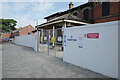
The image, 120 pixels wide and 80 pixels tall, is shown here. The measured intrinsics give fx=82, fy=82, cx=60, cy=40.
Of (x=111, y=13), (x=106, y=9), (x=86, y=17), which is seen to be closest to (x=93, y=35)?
(x=111, y=13)

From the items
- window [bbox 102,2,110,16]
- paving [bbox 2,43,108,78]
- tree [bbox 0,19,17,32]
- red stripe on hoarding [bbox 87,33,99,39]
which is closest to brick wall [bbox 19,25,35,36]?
tree [bbox 0,19,17,32]

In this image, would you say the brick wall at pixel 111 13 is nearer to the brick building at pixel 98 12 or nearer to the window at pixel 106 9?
the brick building at pixel 98 12

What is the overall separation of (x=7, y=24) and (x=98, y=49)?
147 ft

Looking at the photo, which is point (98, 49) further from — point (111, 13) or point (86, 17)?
point (86, 17)

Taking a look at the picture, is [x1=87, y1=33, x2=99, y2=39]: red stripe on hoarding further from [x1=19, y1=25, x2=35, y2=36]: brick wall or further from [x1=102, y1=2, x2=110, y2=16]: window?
[x1=19, y1=25, x2=35, y2=36]: brick wall

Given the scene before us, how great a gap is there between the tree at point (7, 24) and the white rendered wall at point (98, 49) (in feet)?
136

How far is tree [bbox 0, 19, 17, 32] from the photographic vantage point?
3741 centimetres

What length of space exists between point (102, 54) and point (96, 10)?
13.5 metres

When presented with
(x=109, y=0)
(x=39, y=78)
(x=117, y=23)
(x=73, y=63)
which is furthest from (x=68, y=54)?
(x=109, y=0)

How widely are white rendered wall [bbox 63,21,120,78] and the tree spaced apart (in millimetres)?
41319

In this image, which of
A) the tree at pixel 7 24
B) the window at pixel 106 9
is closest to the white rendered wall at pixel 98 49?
the window at pixel 106 9

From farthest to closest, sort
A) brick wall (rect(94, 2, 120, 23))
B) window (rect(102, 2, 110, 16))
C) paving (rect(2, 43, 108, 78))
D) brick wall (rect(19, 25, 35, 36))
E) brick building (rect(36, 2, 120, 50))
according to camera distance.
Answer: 1. brick wall (rect(19, 25, 35, 36))
2. window (rect(102, 2, 110, 16))
3. brick wall (rect(94, 2, 120, 23))
4. brick building (rect(36, 2, 120, 50))
5. paving (rect(2, 43, 108, 78))

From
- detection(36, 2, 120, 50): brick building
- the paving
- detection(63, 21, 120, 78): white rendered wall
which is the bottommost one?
the paving

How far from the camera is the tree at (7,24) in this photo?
123 feet
